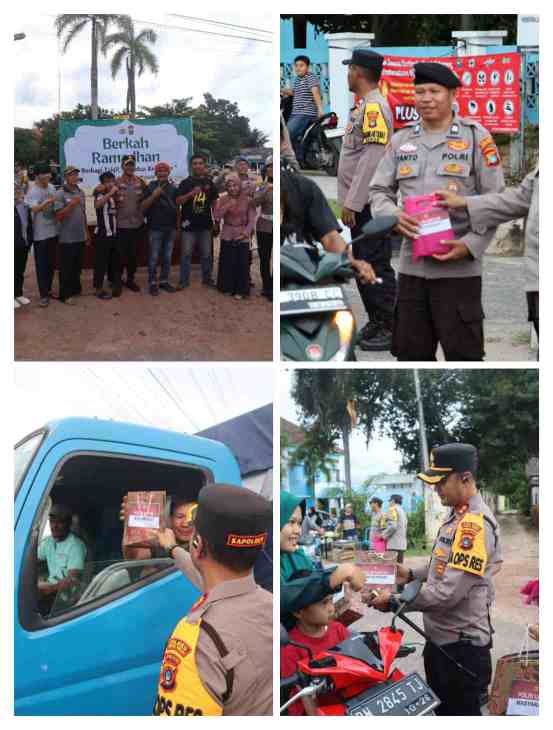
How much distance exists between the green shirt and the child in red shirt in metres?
0.86

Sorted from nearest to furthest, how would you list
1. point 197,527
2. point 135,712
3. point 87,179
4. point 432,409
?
point 197,527, point 135,712, point 432,409, point 87,179

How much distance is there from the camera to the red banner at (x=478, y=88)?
4.09m

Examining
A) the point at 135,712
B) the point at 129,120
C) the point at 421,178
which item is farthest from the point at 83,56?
the point at 135,712

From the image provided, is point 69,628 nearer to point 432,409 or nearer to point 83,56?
point 432,409

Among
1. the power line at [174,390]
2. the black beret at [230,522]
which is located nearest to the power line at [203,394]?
the power line at [174,390]

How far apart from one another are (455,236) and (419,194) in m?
0.22

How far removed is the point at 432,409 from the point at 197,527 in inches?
48.5

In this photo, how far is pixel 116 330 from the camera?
4293 mm

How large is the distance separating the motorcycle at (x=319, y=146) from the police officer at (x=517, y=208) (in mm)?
469

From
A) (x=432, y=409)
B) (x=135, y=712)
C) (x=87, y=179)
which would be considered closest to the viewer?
(x=135, y=712)

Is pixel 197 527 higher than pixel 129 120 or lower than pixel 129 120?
lower

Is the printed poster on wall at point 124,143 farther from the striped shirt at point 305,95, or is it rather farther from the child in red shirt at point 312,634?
the child in red shirt at point 312,634

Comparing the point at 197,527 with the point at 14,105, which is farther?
the point at 14,105

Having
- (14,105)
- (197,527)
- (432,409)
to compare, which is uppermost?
(14,105)
